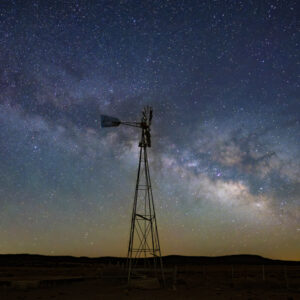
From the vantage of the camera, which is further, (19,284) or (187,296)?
(19,284)

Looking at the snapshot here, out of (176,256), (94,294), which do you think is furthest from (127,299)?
(176,256)

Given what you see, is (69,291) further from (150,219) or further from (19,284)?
(150,219)

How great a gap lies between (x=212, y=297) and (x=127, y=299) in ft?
15.9

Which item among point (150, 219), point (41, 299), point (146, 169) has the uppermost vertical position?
point (146, 169)

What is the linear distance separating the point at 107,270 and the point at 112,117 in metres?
12.5

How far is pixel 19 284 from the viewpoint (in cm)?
2027

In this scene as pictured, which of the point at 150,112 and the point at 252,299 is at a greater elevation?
the point at 150,112

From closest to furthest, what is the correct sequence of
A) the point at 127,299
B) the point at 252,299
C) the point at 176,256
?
the point at 127,299 < the point at 252,299 < the point at 176,256

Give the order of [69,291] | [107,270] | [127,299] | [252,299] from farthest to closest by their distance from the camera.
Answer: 1. [107,270]
2. [69,291]
3. [252,299]
4. [127,299]

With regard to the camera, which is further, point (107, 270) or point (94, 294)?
point (107, 270)

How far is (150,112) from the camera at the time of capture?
20.3m

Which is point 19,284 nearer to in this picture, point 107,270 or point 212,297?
point 107,270

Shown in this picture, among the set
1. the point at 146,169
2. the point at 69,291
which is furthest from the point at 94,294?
the point at 146,169

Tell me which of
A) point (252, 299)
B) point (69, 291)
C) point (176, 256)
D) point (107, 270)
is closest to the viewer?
point (252, 299)
